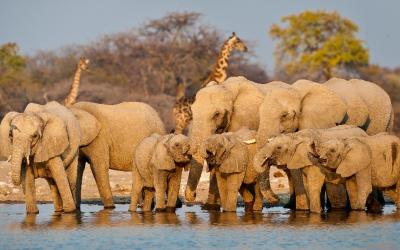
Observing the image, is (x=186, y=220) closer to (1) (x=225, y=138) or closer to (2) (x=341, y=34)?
(1) (x=225, y=138)

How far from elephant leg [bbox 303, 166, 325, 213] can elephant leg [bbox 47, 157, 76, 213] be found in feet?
11.0

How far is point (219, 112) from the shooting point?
22422 millimetres

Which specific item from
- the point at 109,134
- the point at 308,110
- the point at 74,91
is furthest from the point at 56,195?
the point at 74,91

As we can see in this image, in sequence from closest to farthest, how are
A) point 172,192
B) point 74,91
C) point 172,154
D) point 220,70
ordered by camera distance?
point 172,154 → point 172,192 → point 220,70 → point 74,91

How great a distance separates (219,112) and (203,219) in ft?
9.94

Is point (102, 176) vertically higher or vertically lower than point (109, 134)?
lower

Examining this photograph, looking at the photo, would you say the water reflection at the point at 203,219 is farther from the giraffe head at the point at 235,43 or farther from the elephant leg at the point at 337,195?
the giraffe head at the point at 235,43

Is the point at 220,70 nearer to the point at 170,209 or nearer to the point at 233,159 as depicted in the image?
the point at 170,209

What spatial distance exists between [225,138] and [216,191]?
1.90 meters

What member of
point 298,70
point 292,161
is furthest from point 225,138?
point 298,70


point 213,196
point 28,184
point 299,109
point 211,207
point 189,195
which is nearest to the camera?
point 28,184

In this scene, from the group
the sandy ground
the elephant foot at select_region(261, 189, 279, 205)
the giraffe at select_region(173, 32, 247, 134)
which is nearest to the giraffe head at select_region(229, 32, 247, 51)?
the giraffe at select_region(173, 32, 247, 134)

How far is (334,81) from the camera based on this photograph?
25047 millimetres

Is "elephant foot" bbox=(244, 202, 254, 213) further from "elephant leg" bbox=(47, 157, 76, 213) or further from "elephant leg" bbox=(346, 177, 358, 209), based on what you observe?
"elephant leg" bbox=(47, 157, 76, 213)
